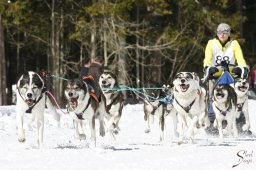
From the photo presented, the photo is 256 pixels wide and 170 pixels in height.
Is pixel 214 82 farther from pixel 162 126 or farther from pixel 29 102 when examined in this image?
pixel 29 102

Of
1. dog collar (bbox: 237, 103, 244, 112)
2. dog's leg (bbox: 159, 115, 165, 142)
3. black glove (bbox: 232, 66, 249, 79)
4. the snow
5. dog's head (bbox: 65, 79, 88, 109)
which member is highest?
black glove (bbox: 232, 66, 249, 79)

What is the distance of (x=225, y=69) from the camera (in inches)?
428

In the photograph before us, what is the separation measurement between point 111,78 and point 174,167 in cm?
457

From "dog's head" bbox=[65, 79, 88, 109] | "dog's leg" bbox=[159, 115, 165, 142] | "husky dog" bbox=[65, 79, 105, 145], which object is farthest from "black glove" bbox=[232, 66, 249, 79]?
"dog's head" bbox=[65, 79, 88, 109]

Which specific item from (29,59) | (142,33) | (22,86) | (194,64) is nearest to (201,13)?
(142,33)

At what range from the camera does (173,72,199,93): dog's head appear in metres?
10.1

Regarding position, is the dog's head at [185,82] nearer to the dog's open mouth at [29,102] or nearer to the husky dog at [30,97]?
the husky dog at [30,97]

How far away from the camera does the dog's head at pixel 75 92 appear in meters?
9.37

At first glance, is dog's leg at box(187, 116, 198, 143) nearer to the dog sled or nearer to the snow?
the snow

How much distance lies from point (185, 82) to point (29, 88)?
8.12 feet

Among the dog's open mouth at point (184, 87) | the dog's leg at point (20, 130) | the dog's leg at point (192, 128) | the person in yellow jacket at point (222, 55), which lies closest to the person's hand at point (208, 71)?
the person in yellow jacket at point (222, 55)

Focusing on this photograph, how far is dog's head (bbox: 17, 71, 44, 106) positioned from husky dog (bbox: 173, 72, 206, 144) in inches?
89.1

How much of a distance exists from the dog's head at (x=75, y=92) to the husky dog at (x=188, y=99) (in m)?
1.60

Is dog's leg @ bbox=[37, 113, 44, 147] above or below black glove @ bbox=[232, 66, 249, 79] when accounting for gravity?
below
